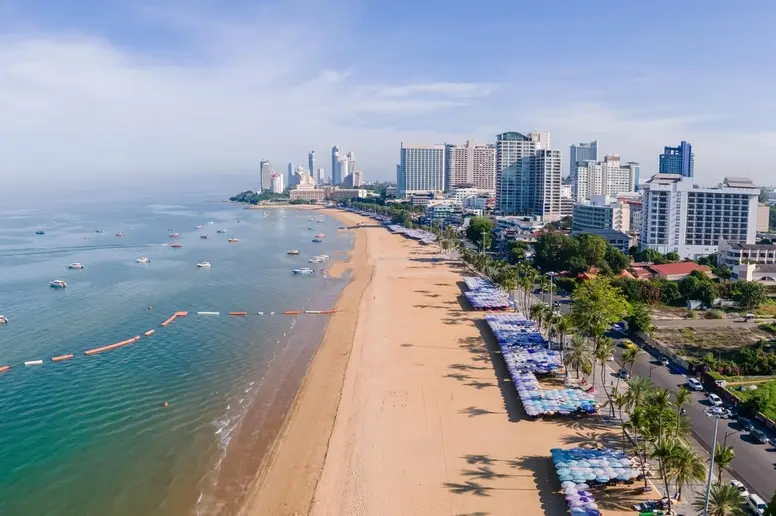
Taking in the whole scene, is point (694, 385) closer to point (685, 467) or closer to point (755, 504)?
point (755, 504)

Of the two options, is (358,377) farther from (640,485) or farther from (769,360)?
(769,360)

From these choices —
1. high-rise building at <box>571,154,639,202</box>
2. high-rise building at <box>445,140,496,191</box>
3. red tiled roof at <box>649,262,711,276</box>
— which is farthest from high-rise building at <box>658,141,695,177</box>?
red tiled roof at <box>649,262,711,276</box>

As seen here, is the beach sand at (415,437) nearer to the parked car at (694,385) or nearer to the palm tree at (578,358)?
the palm tree at (578,358)

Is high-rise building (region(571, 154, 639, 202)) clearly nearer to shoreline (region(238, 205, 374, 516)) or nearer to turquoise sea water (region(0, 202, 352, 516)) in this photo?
turquoise sea water (region(0, 202, 352, 516))

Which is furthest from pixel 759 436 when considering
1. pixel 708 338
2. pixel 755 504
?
pixel 708 338

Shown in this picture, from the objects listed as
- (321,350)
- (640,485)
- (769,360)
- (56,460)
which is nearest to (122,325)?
(321,350)

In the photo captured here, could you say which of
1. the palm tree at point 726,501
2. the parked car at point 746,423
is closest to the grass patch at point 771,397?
the parked car at point 746,423
